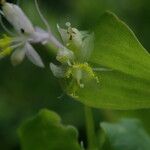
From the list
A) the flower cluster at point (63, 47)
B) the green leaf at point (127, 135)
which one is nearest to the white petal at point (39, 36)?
the flower cluster at point (63, 47)

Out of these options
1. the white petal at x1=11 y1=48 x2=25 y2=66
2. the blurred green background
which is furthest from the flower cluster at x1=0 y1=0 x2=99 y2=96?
the blurred green background

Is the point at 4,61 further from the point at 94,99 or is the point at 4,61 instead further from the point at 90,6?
the point at 94,99

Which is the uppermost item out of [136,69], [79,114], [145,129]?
[136,69]

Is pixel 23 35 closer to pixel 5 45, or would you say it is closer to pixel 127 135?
pixel 5 45

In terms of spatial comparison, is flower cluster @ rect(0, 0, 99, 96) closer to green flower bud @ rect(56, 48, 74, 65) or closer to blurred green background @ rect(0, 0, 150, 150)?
green flower bud @ rect(56, 48, 74, 65)

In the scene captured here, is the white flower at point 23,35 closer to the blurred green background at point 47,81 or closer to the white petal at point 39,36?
the white petal at point 39,36

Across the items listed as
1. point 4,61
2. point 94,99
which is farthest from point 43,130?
point 4,61
